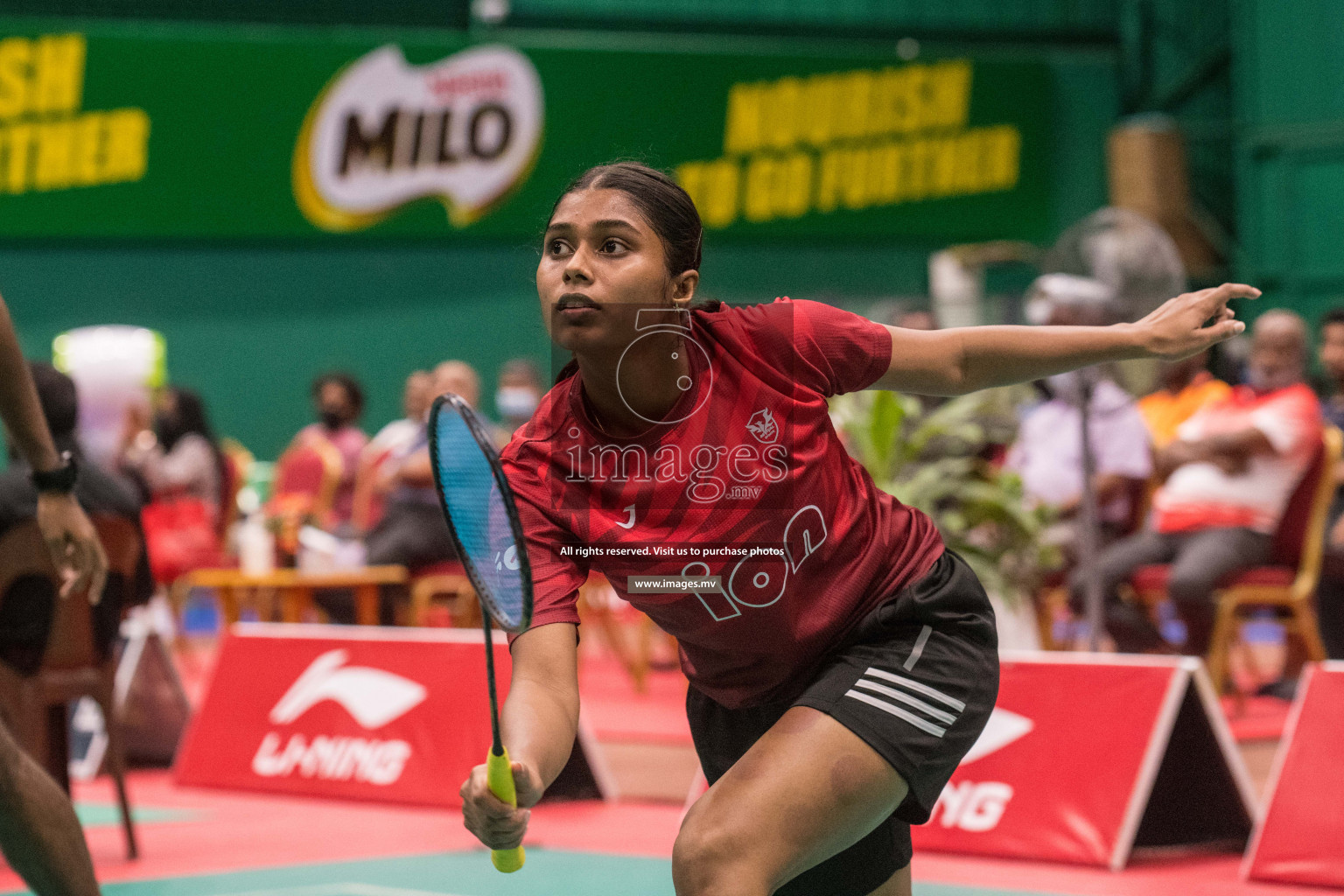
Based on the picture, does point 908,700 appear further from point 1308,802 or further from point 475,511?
point 1308,802

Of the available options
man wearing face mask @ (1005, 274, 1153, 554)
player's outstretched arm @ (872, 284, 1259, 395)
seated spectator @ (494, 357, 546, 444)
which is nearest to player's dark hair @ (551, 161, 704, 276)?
player's outstretched arm @ (872, 284, 1259, 395)

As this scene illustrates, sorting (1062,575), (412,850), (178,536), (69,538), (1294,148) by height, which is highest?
(1294,148)

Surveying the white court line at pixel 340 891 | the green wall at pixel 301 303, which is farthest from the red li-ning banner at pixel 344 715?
the green wall at pixel 301 303

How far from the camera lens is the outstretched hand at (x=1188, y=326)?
80.0 inches

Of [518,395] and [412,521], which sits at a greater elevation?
[518,395]

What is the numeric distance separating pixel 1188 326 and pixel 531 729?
103 centimetres

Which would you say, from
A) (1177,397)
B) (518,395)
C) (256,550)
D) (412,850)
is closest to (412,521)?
(256,550)

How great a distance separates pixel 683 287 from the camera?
1.93 m

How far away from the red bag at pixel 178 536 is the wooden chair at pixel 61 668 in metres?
3.29

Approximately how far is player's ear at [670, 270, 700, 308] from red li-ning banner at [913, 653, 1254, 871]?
2087mm

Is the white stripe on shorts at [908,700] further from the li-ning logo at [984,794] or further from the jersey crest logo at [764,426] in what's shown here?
the li-ning logo at [984,794]

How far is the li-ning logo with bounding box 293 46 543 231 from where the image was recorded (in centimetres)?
1147

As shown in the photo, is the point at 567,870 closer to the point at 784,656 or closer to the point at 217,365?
the point at 784,656

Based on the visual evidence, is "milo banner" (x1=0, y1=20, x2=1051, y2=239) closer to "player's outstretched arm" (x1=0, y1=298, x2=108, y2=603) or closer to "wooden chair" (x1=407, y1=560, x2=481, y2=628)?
"wooden chair" (x1=407, y1=560, x2=481, y2=628)
